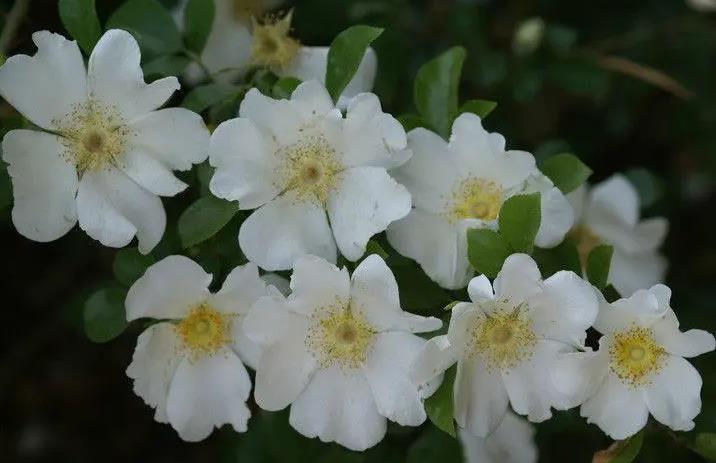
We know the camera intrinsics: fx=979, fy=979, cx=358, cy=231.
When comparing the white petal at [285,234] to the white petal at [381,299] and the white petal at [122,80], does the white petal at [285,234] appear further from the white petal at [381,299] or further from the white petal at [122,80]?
the white petal at [122,80]

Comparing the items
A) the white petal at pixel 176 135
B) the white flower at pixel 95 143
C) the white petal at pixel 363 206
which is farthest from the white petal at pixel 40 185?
the white petal at pixel 363 206

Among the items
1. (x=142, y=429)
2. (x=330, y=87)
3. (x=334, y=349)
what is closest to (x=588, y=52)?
(x=330, y=87)

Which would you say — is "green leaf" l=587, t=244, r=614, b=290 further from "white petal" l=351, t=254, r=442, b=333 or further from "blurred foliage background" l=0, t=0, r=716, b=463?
"blurred foliage background" l=0, t=0, r=716, b=463

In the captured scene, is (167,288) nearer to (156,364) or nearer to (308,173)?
(156,364)

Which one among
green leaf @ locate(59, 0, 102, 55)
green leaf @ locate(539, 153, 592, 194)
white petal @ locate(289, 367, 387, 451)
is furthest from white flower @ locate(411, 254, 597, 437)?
green leaf @ locate(59, 0, 102, 55)

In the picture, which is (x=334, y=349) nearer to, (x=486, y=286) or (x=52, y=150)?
(x=486, y=286)
